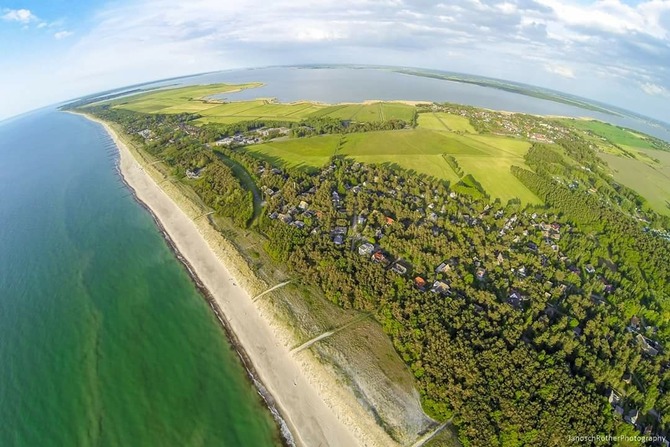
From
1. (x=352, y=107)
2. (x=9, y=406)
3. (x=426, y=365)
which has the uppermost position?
(x=352, y=107)

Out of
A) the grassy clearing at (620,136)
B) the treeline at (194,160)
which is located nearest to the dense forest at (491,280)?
the treeline at (194,160)

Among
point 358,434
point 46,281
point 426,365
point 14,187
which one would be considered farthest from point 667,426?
point 14,187

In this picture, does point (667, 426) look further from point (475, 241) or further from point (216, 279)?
point (216, 279)

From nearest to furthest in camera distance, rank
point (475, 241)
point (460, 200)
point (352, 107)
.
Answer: point (475, 241)
point (460, 200)
point (352, 107)

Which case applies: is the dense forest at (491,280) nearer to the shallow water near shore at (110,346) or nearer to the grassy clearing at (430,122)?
the shallow water near shore at (110,346)

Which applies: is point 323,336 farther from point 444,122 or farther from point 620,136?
point 620,136

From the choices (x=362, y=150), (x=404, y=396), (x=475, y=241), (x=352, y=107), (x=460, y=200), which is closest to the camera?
(x=404, y=396)

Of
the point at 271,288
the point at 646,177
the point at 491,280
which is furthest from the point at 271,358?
the point at 646,177
